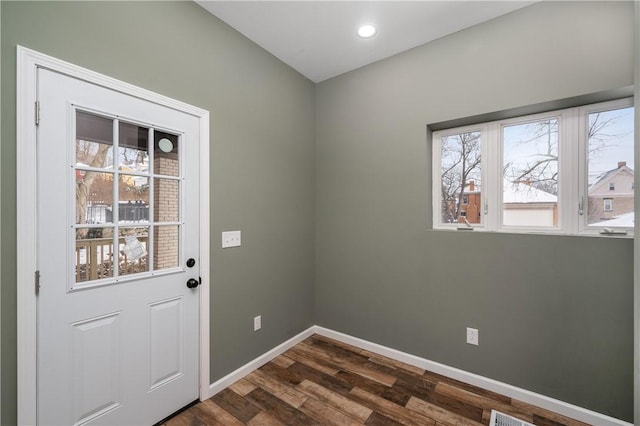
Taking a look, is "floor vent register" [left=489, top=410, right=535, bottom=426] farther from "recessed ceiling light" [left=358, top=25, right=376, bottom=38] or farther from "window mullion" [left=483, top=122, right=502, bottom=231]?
"recessed ceiling light" [left=358, top=25, right=376, bottom=38]

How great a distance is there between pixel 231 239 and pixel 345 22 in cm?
198

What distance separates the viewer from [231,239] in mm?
2189

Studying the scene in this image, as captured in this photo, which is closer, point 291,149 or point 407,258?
point 407,258

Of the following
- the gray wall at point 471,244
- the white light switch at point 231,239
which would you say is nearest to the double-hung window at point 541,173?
the gray wall at point 471,244

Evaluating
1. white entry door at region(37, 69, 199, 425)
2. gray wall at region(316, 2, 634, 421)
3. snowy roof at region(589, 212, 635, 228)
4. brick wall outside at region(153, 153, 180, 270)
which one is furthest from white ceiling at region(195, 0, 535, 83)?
snowy roof at region(589, 212, 635, 228)

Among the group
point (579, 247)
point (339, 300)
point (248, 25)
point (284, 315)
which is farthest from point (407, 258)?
point (248, 25)

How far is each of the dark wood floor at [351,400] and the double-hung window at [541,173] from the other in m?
1.30

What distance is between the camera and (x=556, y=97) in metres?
1.85

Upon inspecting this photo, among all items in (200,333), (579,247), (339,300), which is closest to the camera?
(579,247)

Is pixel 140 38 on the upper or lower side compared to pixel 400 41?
lower

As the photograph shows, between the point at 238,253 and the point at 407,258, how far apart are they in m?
1.52

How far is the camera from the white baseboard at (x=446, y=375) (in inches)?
69.5

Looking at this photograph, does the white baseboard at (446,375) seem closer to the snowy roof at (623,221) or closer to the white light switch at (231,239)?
the white light switch at (231,239)

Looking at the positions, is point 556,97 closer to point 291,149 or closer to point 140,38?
point 291,149
